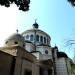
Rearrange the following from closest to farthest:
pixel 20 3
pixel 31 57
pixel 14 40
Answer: pixel 20 3
pixel 31 57
pixel 14 40

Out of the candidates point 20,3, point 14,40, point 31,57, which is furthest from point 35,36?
point 20,3

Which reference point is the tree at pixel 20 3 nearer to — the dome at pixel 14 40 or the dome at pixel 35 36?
the dome at pixel 14 40

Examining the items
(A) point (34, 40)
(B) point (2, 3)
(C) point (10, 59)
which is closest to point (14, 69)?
(C) point (10, 59)

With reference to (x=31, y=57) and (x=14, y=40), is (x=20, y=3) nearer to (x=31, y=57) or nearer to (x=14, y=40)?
(x=31, y=57)

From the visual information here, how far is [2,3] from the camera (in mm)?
6883

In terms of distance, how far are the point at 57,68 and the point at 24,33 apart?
11.1 metres

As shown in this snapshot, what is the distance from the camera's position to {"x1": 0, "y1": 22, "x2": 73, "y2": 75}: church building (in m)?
14.5

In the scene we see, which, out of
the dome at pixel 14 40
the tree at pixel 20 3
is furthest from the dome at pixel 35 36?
the tree at pixel 20 3

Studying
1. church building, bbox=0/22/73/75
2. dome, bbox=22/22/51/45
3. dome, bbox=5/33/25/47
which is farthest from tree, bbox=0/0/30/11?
dome, bbox=22/22/51/45

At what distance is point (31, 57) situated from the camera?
18719 mm

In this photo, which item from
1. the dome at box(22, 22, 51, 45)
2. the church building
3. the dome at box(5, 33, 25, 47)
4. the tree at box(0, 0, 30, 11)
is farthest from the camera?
the dome at box(22, 22, 51, 45)

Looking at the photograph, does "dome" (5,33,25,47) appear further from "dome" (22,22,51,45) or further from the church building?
"dome" (22,22,51,45)

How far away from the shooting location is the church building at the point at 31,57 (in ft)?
47.7

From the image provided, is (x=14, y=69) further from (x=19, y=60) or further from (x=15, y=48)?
(x=15, y=48)
